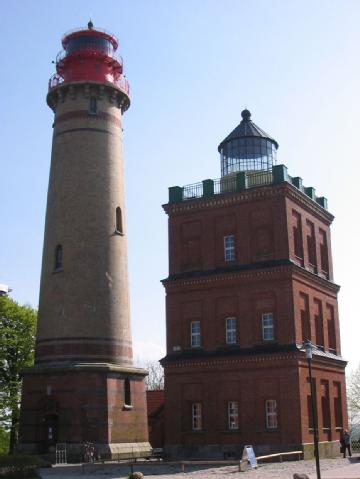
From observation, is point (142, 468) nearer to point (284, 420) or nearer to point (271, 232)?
point (284, 420)

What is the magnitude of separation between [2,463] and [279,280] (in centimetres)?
2042

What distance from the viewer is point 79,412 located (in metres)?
41.3

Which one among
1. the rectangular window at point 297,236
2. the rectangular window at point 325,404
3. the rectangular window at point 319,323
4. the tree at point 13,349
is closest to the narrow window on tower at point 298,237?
the rectangular window at point 297,236

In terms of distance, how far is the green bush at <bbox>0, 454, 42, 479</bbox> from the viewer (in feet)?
84.3

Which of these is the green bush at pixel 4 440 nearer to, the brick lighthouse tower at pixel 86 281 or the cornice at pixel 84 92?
the brick lighthouse tower at pixel 86 281

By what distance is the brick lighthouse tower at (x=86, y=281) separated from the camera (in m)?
41.8

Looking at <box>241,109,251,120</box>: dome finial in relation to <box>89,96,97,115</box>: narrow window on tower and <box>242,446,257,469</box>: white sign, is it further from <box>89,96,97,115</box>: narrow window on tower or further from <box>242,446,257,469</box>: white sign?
<box>242,446,257,469</box>: white sign

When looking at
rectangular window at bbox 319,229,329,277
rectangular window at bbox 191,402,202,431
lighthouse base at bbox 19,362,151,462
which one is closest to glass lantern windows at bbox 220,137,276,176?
rectangular window at bbox 319,229,329,277

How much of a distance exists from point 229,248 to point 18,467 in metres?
21.4

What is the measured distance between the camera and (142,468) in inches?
1369

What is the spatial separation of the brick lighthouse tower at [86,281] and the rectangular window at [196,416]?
4195 mm

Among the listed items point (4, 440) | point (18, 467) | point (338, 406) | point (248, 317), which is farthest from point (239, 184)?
point (4, 440)

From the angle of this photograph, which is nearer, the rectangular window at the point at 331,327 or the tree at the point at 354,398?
the rectangular window at the point at 331,327

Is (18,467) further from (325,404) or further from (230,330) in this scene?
(325,404)
